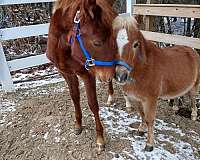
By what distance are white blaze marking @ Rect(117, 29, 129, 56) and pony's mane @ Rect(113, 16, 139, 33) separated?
0.12ft

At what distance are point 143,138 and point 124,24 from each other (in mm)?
1464

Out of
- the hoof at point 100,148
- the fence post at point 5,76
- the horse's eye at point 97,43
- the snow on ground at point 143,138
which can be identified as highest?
the horse's eye at point 97,43

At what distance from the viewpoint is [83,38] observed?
235cm

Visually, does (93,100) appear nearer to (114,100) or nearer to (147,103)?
(147,103)

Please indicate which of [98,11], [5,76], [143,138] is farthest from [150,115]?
[5,76]

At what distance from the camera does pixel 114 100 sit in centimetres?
415

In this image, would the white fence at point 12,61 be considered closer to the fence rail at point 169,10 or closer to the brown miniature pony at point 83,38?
the fence rail at point 169,10

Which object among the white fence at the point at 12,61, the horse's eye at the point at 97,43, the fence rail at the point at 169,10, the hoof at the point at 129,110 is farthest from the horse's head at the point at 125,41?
the white fence at the point at 12,61

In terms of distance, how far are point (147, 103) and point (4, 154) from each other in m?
1.66

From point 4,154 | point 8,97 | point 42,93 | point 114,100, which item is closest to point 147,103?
point 114,100

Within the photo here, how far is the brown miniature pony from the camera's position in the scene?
2.28m

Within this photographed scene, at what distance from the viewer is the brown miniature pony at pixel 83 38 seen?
7.47ft

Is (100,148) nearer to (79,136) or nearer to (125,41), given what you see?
(79,136)

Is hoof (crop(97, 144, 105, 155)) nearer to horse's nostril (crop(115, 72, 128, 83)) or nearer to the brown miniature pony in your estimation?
the brown miniature pony
